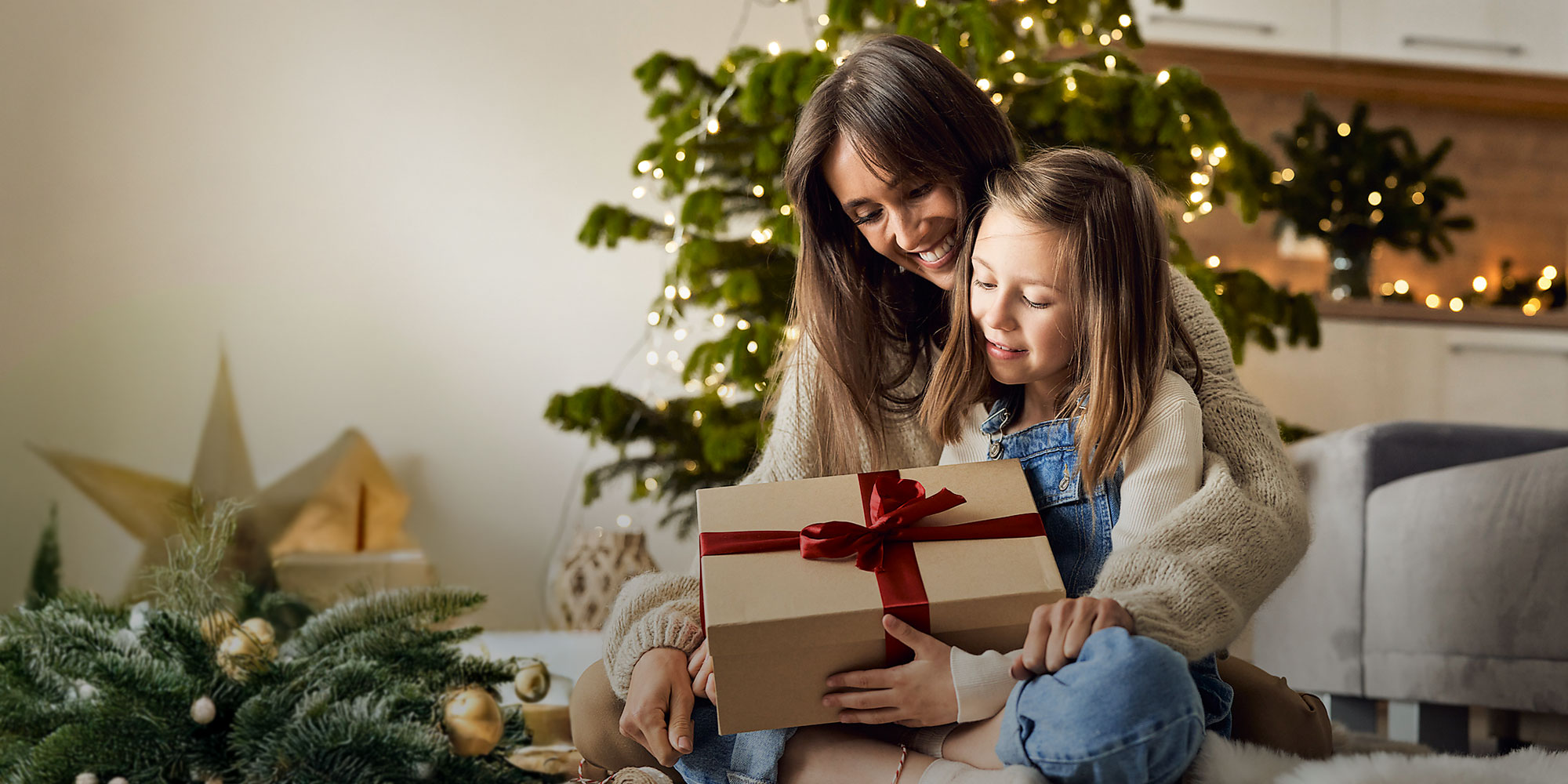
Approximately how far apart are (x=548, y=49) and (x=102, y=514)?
4.75ft

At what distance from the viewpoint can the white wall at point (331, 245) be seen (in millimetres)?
2326

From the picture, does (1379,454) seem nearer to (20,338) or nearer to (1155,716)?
(1155,716)

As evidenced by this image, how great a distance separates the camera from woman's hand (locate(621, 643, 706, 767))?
76 centimetres

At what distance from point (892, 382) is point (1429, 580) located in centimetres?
78

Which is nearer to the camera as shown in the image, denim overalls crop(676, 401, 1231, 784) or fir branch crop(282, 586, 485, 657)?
denim overalls crop(676, 401, 1231, 784)

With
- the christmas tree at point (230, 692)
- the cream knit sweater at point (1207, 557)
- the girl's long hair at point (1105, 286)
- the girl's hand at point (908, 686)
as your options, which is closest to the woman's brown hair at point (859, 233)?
the girl's long hair at point (1105, 286)

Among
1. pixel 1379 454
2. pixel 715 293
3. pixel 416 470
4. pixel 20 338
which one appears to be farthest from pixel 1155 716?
pixel 20 338

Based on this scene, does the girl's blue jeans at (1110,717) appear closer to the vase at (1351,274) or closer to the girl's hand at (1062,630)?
the girl's hand at (1062,630)

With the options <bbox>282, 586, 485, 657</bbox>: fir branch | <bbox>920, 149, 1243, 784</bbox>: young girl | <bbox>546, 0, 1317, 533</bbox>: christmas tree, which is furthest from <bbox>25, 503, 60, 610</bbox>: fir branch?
<bbox>920, 149, 1243, 784</bbox>: young girl

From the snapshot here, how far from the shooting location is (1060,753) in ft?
2.02

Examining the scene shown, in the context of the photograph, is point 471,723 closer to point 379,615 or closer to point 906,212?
point 379,615

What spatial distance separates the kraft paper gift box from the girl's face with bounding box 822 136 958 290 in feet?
0.97

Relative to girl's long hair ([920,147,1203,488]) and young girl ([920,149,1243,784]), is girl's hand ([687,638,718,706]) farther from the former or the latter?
girl's long hair ([920,147,1203,488])

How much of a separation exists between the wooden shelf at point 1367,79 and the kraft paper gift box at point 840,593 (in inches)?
85.7
